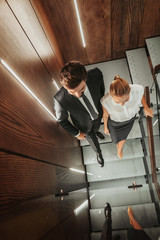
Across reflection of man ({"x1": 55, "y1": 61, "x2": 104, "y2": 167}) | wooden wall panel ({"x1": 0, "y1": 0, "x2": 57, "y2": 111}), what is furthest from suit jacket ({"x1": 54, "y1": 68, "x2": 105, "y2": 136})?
wooden wall panel ({"x1": 0, "y1": 0, "x2": 57, "y2": 111})

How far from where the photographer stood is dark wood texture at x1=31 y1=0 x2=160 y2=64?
281 cm

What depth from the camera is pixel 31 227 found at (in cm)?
87

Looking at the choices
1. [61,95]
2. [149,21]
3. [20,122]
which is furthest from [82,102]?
[149,21]

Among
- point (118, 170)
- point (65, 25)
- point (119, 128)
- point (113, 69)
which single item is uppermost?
point (65, 25)

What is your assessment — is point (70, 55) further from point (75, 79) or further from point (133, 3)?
point (75, 79)

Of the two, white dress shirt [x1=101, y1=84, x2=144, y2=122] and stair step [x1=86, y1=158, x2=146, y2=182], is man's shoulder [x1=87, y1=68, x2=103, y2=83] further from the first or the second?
stair step [x1=86, y1=158, x2=146, y2=182]

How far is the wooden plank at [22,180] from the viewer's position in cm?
85

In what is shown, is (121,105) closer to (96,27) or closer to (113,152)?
(113,152)

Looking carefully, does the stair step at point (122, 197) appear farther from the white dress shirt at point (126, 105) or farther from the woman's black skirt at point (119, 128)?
the white dress shirt at point (126, 105)

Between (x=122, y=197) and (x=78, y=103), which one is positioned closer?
(x=122, y=197)

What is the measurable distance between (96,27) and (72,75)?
7.12ft

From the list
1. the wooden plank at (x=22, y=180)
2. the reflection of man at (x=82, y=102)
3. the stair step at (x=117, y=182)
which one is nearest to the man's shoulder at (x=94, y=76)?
the reflection of man at (x=82, y=102)

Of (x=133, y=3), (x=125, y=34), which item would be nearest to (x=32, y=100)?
(x=133, y=3)

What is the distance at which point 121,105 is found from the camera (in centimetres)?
213
